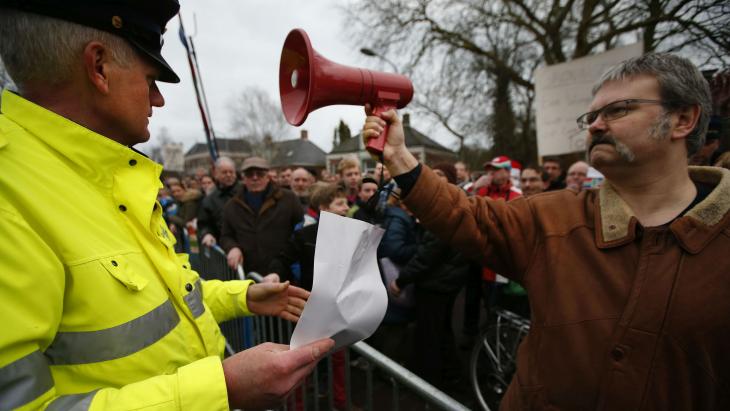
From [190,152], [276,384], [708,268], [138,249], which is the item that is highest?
[190,152]

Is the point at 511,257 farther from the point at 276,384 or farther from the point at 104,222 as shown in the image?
the point at 104,222

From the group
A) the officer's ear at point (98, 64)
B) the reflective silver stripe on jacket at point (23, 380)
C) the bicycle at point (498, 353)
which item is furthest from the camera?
the bicycle at point (498, 353)

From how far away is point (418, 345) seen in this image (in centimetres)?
351

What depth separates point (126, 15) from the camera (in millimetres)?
938

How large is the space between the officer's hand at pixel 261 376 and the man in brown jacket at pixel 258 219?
319 cm

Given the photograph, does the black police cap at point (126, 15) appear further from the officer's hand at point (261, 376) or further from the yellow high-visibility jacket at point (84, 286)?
the officer's hand at point (261, 376)

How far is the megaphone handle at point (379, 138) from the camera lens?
54.9 inches

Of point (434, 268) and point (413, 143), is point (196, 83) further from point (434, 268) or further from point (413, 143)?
point (413, 143)

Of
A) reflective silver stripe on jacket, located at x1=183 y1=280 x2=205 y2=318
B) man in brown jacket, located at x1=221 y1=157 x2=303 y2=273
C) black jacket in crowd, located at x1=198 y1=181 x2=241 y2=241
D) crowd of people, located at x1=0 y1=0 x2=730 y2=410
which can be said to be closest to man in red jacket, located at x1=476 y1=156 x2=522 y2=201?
man in brown jacket, located at x1=221 y1=157 x2=303 y2=273

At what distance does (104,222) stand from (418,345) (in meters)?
3.11

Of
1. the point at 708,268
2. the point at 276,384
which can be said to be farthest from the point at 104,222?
the point at 708,268

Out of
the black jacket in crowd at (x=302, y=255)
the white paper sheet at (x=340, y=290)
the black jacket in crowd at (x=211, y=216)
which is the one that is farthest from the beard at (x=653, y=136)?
the black jacket in crowd at (x=211, y=216)

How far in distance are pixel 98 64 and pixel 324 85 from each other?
0.62 metres

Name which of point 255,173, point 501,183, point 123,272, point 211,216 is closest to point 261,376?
point 123,272
